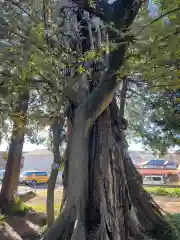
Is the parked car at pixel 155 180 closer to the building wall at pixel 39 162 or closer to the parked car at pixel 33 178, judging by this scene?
the parked car at pixel 33 178

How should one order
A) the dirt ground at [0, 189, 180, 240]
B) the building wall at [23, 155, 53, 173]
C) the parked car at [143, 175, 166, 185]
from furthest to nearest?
the building wall at [23, 155, 53, 173]
the parked car at [143, 175, 166, 185]
the dirt ground at [0, 189, 180, 240]

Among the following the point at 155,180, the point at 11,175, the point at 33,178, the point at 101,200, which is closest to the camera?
the point at 101,200

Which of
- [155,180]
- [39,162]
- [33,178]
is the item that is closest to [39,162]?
[39,162]

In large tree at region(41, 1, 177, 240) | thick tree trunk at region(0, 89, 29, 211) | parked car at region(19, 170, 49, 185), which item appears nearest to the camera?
large tree at region(41, 1, 177, 240)

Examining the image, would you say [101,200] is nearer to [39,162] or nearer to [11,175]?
[11,175]

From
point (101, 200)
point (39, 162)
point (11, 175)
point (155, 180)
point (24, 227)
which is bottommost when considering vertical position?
point (24, 227)

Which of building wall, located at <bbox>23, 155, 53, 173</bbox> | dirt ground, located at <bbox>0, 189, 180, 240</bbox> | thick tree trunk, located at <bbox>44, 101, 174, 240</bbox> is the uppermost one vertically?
building wall, located at <bbox>23, 155, 53, 173</bbox>

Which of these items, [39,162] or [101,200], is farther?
[39,162]

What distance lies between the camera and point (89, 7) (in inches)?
157

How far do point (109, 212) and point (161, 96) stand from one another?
14.8 ft

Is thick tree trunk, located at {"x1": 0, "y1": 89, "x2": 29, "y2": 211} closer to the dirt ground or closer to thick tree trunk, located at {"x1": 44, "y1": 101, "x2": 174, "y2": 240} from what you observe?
the dirt ground

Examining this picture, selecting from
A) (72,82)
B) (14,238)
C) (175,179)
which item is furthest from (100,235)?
(175,179)

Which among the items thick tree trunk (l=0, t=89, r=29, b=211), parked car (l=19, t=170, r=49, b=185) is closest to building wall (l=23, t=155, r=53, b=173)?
parked car (l=19, t=170, r=49, b=185)

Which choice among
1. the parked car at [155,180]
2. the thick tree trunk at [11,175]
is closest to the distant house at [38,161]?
the parked car at [155,180]
